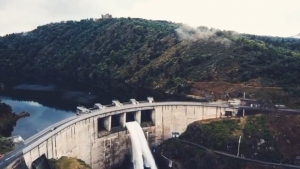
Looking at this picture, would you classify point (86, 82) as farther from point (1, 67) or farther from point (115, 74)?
point (1, 67)

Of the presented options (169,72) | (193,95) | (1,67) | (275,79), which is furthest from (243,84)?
(1,67)

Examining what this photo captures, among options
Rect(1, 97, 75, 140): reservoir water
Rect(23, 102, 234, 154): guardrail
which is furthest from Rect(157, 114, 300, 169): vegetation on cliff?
Rect(1, 97, 75, 140): reservoir water

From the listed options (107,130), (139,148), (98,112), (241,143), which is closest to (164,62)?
(139,148)

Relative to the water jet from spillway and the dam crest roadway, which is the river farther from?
the water jet from spillway

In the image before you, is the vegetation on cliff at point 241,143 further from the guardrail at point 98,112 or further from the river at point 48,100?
the river at point 48,100

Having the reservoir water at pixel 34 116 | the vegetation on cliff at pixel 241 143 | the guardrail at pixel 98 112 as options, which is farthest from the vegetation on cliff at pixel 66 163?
the reservoir water at pixel 34 116

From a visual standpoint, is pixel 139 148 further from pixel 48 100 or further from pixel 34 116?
pixel 48 100
